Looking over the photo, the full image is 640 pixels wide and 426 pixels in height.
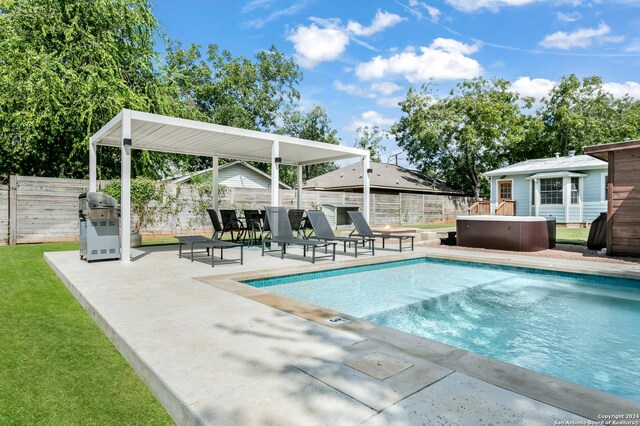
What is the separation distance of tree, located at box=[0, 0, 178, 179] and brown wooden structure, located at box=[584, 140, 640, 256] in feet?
48.1

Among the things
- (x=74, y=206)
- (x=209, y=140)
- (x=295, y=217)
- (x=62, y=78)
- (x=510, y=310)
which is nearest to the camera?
(x=510, y=310)

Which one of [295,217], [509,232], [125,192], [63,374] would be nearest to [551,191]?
[509,232]

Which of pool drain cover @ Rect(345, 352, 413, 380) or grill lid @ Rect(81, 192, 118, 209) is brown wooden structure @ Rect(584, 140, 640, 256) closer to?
pool drain cover @ Rect(345, 352, 413, 380)

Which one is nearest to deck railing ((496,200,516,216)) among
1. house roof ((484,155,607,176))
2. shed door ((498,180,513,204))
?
shed door ((498,180,513,204))

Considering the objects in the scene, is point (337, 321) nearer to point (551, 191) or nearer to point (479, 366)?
point (479, 366)

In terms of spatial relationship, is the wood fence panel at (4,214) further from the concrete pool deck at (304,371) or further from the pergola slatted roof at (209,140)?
the concrete pool deck at (304,371)

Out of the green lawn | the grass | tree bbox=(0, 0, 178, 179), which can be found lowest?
the green lawn

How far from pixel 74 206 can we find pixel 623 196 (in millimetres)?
14599

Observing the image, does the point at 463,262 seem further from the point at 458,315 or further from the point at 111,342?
the point at 111,342

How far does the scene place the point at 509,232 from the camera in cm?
962

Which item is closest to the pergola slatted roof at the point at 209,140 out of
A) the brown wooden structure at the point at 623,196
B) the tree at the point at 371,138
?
the brown wooden structure at the point at 623,196

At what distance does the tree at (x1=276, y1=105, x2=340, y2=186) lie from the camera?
34.2 metres

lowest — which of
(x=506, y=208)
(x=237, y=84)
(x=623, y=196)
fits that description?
(x=506, y=208)

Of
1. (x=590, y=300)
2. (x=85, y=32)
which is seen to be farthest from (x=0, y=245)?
(x=590, y=300)
